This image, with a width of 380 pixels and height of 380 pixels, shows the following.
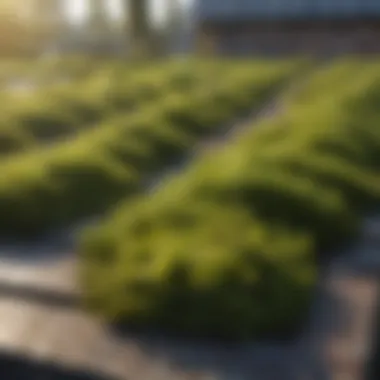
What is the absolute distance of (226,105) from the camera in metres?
7.28

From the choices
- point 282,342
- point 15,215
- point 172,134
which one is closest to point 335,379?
point 282,342

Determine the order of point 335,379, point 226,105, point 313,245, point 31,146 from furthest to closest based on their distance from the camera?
point 226,105 < point 31,146 < point 313,245 < point 335,379

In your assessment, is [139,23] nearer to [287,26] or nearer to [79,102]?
[287,26]

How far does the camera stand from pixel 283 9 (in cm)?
1284

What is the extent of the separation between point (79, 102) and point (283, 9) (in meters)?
6.64

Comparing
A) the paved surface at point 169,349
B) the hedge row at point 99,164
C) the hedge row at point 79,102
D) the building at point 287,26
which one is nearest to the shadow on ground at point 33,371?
the paved surface at point 169,349

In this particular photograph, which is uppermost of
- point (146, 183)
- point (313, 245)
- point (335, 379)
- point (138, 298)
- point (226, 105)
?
point (226, 105)

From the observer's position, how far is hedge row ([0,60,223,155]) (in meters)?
5.80

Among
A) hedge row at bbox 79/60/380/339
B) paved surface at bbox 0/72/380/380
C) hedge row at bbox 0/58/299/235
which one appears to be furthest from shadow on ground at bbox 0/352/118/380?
hedge row at bbox 0/58/299/235

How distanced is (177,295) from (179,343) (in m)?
0.18

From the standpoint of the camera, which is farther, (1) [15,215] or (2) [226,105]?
(2) [226,105]

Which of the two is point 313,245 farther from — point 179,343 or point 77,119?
point 77,119

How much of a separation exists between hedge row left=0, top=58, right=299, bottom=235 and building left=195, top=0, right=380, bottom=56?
19.5ft

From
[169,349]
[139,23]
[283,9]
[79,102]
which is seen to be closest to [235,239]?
[169,349]
